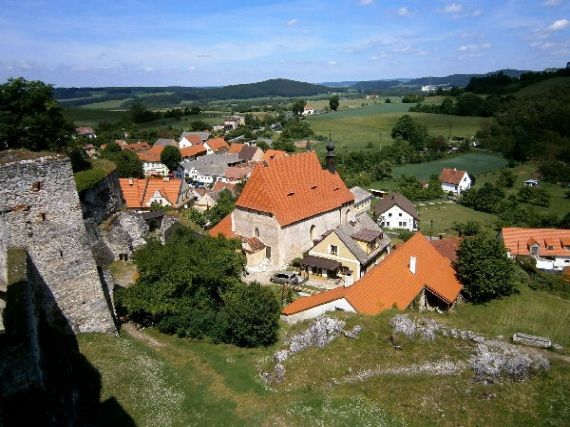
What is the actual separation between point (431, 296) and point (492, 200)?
40.4m

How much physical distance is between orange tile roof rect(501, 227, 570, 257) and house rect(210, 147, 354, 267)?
18.7m

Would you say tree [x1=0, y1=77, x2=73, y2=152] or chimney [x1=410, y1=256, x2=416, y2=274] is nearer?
chimney [x1=410, y1=256, x2=416, y2=274]

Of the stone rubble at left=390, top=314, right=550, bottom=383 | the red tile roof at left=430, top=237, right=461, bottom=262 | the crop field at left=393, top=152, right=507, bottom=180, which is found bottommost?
the crop field at left=393, top=152, right=507, bottom=180

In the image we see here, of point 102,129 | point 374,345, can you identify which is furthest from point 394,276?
point 102,129

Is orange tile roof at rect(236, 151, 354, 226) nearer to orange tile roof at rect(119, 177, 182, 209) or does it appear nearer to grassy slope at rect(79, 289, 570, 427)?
grassy slope at rect(79, 289, 570, 427)

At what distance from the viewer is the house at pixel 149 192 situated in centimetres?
5284

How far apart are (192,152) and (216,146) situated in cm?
925

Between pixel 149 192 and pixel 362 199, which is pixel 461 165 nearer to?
pixel 362 199

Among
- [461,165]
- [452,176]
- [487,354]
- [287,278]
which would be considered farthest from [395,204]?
[461,165]

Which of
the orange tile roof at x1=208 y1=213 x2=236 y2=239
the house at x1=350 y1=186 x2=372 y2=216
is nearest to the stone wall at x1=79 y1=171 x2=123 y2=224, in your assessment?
the orange tile roof at x1=208 y1=213 x2=236 y2=239

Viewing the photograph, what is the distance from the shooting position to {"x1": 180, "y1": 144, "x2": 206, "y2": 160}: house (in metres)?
103

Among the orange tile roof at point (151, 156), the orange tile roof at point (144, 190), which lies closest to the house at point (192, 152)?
the orange tile roof at point (151, 156)

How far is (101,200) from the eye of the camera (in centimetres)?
3481

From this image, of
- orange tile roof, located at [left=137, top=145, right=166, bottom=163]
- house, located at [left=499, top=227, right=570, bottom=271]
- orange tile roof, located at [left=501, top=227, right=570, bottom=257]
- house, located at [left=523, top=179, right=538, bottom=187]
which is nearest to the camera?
house, located at [left=499, top=227, right=570, bottom=271]
